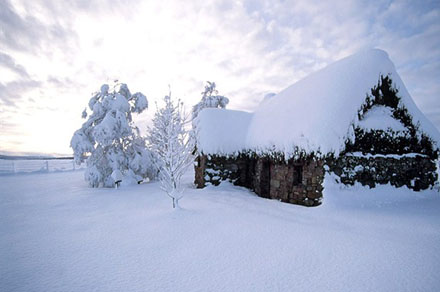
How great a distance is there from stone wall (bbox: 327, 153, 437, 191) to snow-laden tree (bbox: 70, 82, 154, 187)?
10516mm

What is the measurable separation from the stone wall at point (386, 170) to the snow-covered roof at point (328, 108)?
695mm

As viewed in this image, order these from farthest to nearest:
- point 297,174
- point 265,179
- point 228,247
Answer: point 265,179 → point 297,174 → point 228,247

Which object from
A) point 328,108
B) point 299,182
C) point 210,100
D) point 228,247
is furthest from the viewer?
point 210,100

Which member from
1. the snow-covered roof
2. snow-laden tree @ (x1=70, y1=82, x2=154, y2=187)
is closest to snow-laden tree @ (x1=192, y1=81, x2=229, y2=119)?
snow-laden tree @ (x1=70, y1=82, x2=154, y2=187)

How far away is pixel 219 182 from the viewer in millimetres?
10375

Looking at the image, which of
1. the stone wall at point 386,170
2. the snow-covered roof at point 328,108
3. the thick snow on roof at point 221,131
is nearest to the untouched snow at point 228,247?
the stone wall at point 386,170

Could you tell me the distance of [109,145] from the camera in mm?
12344

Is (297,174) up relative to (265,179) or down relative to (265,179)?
up

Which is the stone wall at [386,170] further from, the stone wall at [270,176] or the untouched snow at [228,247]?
the stone wall at [270,176]

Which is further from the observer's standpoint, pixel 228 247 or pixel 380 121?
pixel 380 121

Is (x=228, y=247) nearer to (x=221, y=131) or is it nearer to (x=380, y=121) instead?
(x=380, y=121)

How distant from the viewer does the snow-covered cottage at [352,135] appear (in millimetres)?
6543

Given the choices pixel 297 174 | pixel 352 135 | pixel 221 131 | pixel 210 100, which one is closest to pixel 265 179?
pixel 297 174

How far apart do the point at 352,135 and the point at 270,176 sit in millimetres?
3478
